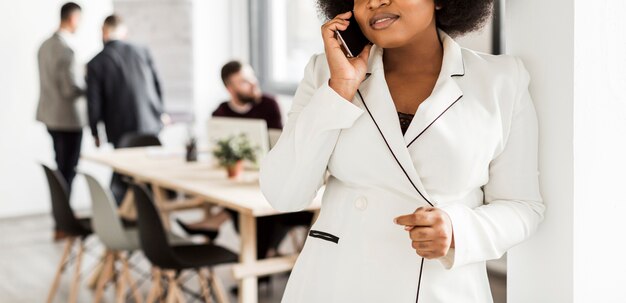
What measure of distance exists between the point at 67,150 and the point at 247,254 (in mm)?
3515

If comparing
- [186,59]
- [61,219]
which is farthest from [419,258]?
[186,59]

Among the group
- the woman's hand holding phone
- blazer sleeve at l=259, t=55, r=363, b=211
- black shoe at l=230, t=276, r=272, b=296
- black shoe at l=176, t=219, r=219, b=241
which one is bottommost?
black shoe at l=230, t=276, r=272, b=296

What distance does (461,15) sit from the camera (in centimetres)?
143

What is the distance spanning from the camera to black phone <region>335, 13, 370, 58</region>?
4.46 ft

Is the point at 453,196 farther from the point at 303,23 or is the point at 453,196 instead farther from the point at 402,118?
the point at 303,23

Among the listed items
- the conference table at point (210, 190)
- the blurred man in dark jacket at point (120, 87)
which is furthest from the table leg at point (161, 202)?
the blurred man in dark jacket at point (120, 87)

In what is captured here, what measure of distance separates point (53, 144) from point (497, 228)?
5.60m

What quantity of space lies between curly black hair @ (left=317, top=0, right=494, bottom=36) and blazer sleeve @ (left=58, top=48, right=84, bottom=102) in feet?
16.5

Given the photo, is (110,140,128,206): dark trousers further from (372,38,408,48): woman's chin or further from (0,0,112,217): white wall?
(372,38,408,48): woman's chin

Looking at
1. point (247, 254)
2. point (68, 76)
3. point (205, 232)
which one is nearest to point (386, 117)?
point (247, 254)

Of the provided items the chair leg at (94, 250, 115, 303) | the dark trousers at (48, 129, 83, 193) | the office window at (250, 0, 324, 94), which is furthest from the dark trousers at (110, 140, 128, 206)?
the chair leg at (94, 250, 115, 303)

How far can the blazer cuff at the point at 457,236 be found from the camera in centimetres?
125

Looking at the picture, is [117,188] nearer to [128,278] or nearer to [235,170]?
[128,278]
